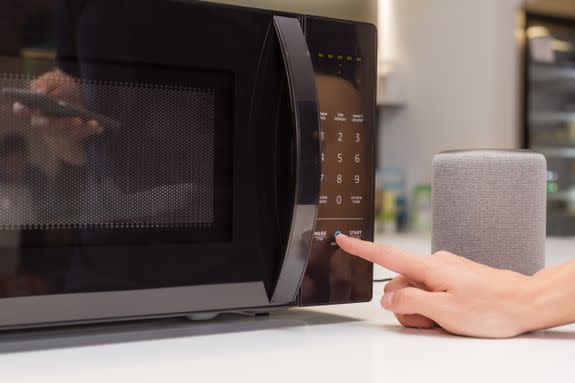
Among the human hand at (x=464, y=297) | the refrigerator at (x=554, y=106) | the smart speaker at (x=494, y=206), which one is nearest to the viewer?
the human hand at (x=464, y=297)

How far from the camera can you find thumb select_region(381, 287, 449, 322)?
60 cm

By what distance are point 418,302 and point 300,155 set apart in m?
0.16

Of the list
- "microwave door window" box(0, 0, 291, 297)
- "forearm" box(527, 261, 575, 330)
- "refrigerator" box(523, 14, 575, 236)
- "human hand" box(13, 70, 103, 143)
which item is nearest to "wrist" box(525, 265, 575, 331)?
"forearm" box(527, 261, 575, 330)

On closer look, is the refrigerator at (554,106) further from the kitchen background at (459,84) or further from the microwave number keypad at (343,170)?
the microwave number keypad at (343,170)

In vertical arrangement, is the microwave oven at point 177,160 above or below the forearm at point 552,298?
above

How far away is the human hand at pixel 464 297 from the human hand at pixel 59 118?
0.28m

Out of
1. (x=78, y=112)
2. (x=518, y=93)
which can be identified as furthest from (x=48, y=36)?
(x=518, y=93)

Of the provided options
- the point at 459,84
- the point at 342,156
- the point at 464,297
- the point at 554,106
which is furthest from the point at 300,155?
the point at 554,106

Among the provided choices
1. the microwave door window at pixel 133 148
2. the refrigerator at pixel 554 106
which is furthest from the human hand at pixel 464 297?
the refrigerator at pixel 554 106

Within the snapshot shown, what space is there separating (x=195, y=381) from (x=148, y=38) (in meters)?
0.28

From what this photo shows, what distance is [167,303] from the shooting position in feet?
1.93

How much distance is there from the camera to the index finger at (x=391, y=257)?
2.05ft

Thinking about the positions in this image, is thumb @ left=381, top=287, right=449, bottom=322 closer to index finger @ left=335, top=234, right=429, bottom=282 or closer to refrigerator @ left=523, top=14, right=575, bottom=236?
index finger @ left=335, top=234, right=429, bottom=282

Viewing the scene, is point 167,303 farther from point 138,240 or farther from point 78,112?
point 78,112
